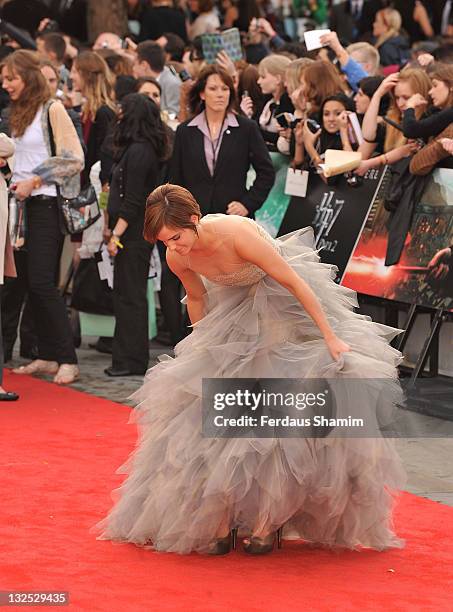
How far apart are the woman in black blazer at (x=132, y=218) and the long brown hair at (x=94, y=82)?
5.46 feet

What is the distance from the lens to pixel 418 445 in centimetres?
802

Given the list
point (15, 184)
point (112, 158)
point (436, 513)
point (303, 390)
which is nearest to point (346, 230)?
point (112, 158)

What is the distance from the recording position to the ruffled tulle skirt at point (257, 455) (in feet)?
18.4

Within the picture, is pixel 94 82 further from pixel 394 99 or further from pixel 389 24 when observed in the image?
pixel 389 24

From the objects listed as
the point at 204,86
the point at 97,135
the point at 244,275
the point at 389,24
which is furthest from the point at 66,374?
the point at 389,24

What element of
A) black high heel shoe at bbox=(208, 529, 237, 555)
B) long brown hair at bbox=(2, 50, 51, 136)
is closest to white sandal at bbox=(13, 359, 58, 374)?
long brown hair at bbox=(2, 50, 51, 136)

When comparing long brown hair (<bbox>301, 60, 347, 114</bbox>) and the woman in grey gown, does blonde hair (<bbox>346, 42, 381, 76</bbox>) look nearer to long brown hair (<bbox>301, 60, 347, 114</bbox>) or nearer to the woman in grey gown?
long brown hair (<bbox>301, 60, 347, 114</bbox>)

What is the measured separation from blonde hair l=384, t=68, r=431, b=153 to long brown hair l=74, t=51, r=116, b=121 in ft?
8.86

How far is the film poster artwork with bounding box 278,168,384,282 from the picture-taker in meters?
10.1

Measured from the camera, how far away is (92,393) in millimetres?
9562

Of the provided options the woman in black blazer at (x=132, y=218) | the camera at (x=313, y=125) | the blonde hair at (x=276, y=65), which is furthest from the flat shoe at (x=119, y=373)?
the blonde hair at (x=276, y=65)

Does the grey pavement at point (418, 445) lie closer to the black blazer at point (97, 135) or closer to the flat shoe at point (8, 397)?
the flat shoe at point (8, 397)

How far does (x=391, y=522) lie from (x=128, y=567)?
4.31 feet

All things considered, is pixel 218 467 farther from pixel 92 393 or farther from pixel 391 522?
pixel 92 393
